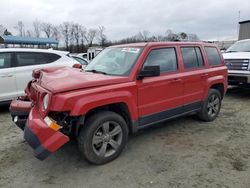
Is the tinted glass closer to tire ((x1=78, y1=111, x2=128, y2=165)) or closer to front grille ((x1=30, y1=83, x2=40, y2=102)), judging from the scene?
tire ((x1=78, y1=111, x2=128, y2=165))

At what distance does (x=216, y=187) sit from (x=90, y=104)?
192cm

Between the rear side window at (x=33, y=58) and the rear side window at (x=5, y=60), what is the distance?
0.22 metres

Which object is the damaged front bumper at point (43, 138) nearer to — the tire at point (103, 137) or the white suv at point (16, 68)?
the tire at point (103, 137)

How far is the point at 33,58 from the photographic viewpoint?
284 inches

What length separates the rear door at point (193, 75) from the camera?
4.98m

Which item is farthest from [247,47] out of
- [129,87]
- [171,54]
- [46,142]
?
[46,142]

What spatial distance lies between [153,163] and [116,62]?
1.81 meters

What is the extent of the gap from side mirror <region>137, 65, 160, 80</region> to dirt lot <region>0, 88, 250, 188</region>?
49.8 inches

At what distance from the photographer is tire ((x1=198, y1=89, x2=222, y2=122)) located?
559 cm

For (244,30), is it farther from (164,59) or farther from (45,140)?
(45,140)

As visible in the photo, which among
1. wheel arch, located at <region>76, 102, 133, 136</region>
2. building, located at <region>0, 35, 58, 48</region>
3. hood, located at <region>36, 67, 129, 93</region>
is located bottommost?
wheel arch, located at <region>76, 102, 133, 136</region>

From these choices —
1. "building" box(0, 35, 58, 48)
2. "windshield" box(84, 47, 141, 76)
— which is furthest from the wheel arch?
"building" box(0, 35, 58, 48)

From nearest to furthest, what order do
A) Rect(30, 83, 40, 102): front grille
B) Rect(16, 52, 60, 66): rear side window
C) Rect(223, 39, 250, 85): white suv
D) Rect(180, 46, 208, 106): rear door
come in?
Rect(30, 83, 40, 102): front grille → Rect(180, 46, 208, 106): rear door → Rect(16, 52, 60, 66): rear side window → Rect(223, 39, 250, 85): white suv

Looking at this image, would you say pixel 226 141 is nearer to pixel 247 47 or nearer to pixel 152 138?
pixel 152 138
